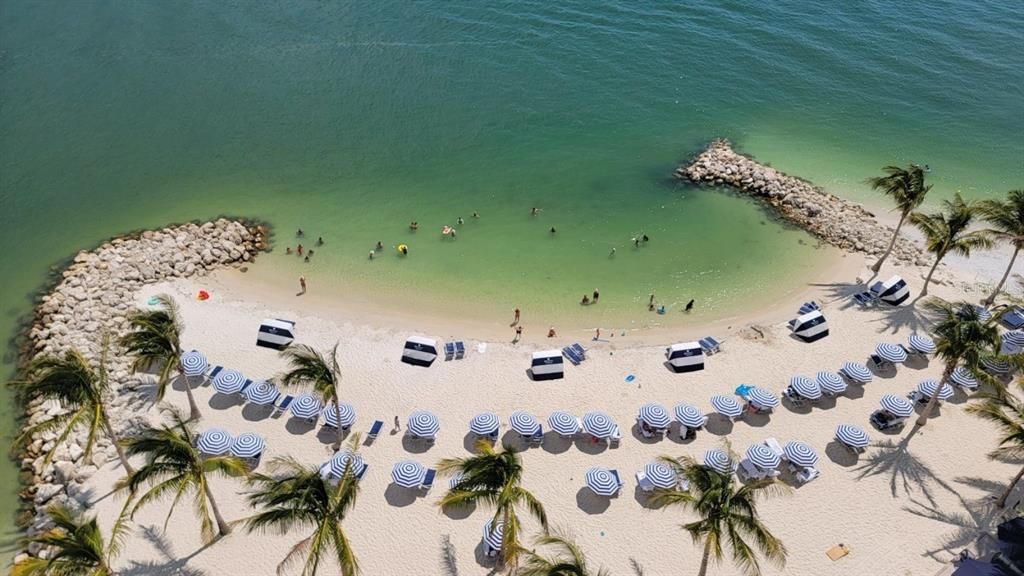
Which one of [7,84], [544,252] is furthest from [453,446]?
[7,84]

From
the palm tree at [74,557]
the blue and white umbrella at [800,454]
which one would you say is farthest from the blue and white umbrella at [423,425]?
the blue and white umbrella at [800,454]

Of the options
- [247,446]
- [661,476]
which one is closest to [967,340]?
[661,476]

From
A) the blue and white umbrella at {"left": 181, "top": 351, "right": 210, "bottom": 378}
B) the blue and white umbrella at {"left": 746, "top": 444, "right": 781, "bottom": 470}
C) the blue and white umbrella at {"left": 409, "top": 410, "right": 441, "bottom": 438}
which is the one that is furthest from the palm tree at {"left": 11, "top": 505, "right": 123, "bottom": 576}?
the blue and white umbrella at {"left": 746, "top": 444, "right": 781, "bottom": 470}

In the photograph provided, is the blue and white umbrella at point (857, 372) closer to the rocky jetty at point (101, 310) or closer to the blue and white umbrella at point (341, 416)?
the blue and white umbrella at point (341, 416)

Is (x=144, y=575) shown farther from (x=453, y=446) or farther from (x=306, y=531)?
(x=453, y=446)

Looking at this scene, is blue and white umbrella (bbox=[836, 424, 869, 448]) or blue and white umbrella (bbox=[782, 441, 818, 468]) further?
blue and white umbrella (bbox=[836, 424, 869, 448])

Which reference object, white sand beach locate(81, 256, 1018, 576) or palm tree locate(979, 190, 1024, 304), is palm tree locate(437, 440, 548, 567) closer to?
white sand beach locate(81, 256, 1018, 576)
